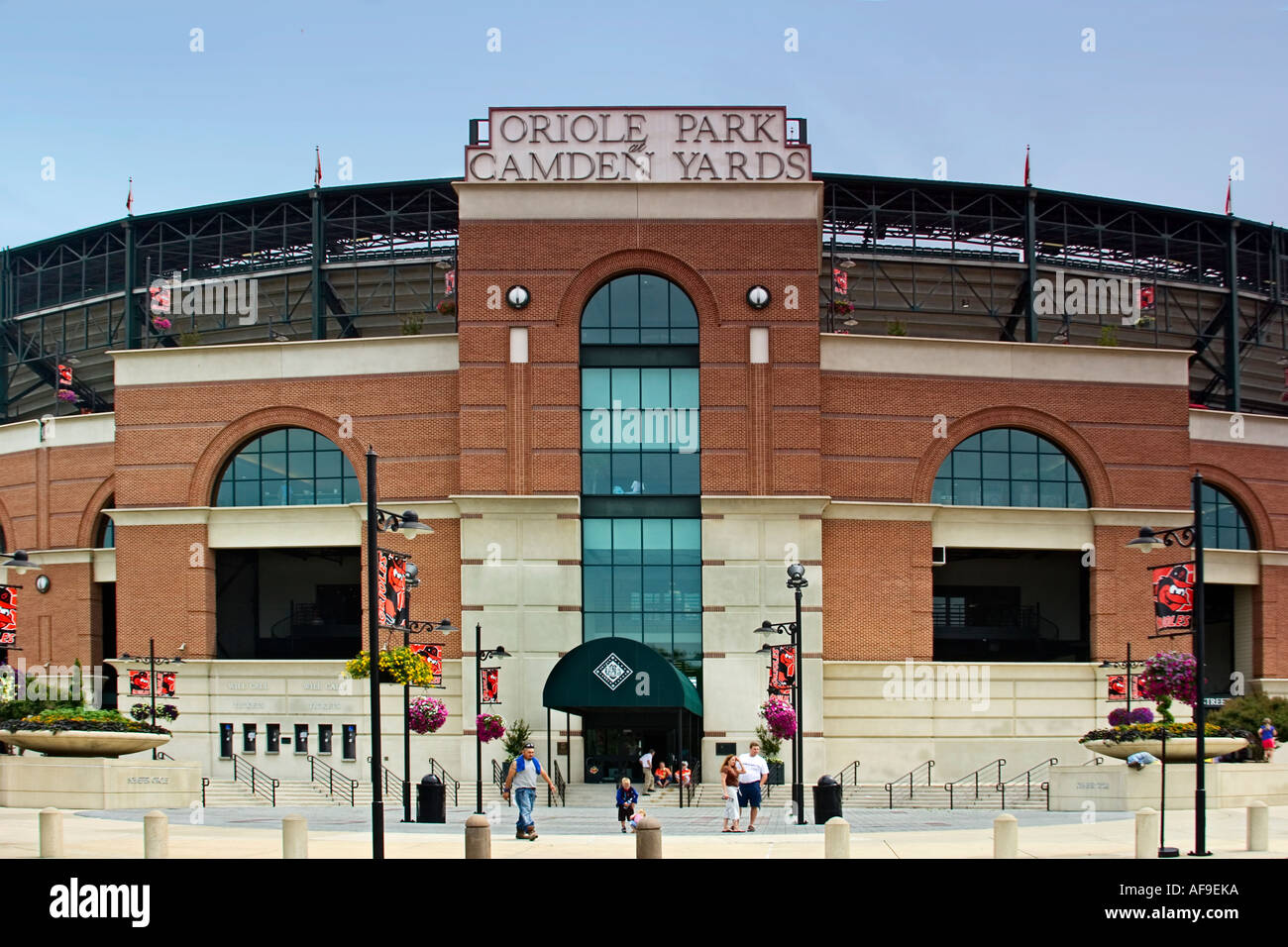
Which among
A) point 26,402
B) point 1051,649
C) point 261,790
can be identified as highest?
point 26,402

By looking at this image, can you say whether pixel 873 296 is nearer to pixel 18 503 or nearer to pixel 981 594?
pixel 981 594

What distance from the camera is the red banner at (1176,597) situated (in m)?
30.0

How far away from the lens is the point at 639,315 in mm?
51688

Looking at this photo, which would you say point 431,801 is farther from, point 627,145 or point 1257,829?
point 627,145

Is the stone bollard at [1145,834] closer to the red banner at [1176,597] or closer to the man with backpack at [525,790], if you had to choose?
the red banner at [1176,597]

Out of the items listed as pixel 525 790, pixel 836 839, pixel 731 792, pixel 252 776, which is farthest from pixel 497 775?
pixel 836 839

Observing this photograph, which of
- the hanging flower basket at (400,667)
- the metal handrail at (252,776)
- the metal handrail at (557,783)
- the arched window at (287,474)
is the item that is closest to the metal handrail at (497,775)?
the metal handrail at (557,783)

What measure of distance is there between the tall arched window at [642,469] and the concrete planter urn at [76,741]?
1590 cm

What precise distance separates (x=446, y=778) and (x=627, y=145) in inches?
871

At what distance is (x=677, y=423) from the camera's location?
50.9 metres

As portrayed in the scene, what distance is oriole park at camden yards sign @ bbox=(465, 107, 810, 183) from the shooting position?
51.4 meters

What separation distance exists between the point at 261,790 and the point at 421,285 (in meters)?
25.9
